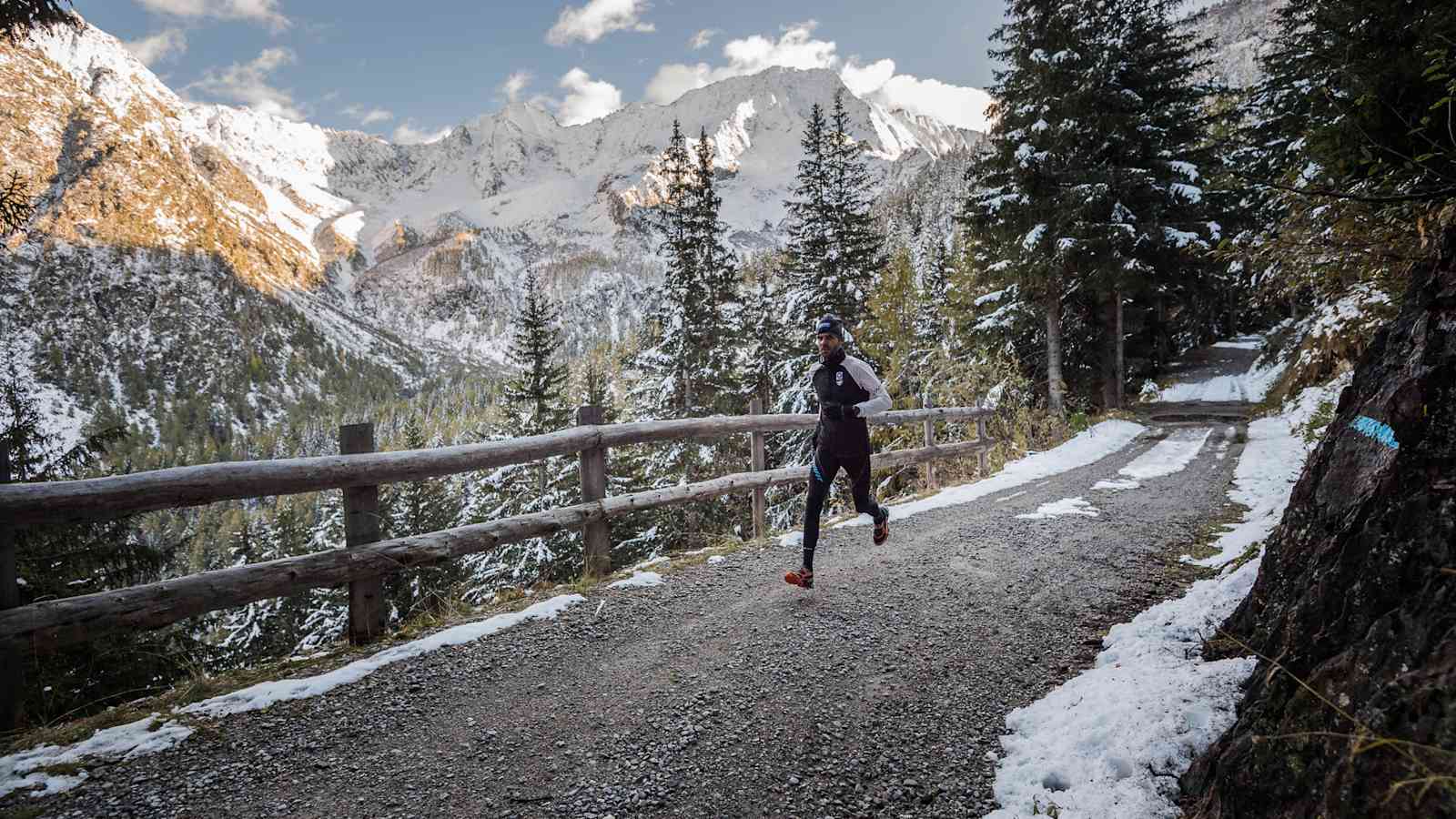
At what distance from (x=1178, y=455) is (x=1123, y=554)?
8047 mm

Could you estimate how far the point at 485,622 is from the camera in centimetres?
454

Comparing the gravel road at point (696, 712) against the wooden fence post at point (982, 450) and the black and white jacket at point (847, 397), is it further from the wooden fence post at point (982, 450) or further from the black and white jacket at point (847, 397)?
the wooden fence post at point (982, 450)

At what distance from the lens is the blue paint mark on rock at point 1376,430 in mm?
2068

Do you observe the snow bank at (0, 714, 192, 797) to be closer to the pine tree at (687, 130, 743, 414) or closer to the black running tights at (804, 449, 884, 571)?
the black running tights at (804, 449, 884, 571)

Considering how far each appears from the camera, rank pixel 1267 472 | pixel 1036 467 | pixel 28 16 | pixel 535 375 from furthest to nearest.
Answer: pixel 535 375 → pixel 1036 467 → pixel 1267 472 → pixel 28 16

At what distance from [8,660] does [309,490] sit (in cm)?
158

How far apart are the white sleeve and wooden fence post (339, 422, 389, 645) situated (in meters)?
3.74

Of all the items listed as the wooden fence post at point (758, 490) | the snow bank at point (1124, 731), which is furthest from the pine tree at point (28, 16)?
the snow bank at point (1124, 731)

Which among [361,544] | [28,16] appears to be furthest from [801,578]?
[28,16]

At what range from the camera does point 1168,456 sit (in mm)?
11797

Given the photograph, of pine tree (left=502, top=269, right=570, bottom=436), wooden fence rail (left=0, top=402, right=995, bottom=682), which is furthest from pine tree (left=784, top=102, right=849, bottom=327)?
wooden fence rail (left=0, top=402, right=995, bottom=682)

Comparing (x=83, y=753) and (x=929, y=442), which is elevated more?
(x=929, y=442)

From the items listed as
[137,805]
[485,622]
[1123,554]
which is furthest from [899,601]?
[137,805]

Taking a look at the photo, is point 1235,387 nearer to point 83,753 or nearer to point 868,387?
point 868,387
